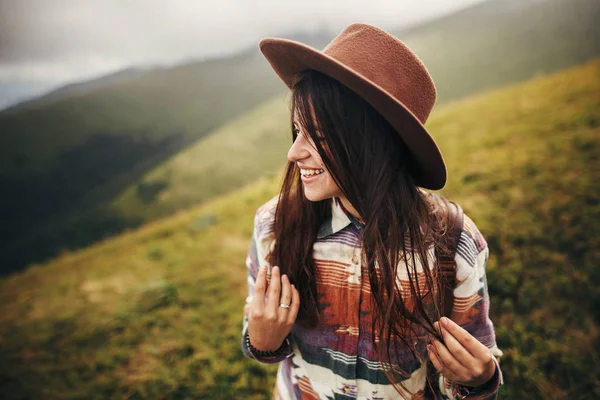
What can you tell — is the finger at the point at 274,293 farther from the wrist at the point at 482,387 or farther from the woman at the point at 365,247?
the wrist at the point at 482,387

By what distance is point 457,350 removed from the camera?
104 centimetres

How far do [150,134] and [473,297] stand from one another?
56.3 feet

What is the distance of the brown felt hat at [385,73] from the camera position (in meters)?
1.00

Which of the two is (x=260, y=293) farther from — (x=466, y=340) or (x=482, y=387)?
(x=482, y=387)

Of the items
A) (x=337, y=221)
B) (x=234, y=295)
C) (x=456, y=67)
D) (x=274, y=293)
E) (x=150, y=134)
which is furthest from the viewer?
(x=150, y=134)

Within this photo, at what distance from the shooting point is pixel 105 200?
11758 millimetres

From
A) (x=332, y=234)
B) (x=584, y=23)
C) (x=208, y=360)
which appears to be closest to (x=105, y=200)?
(x=208, y=360)

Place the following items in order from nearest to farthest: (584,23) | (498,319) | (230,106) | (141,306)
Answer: (498,319) < (141,306) < (584,23) < (230,106)

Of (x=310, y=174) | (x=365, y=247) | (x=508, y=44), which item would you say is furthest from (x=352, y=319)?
(x=508, y=44)

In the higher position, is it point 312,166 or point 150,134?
point 312,166

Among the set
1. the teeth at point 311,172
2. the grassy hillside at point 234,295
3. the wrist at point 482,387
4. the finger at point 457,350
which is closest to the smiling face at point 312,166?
the teeth at point 311,172

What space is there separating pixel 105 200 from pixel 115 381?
1068 cm

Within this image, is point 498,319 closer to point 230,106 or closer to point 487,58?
point 487,58

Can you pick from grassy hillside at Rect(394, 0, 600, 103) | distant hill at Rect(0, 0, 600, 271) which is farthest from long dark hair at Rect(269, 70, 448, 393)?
grassy hillside at Rect(394, 0, 600, 103)
